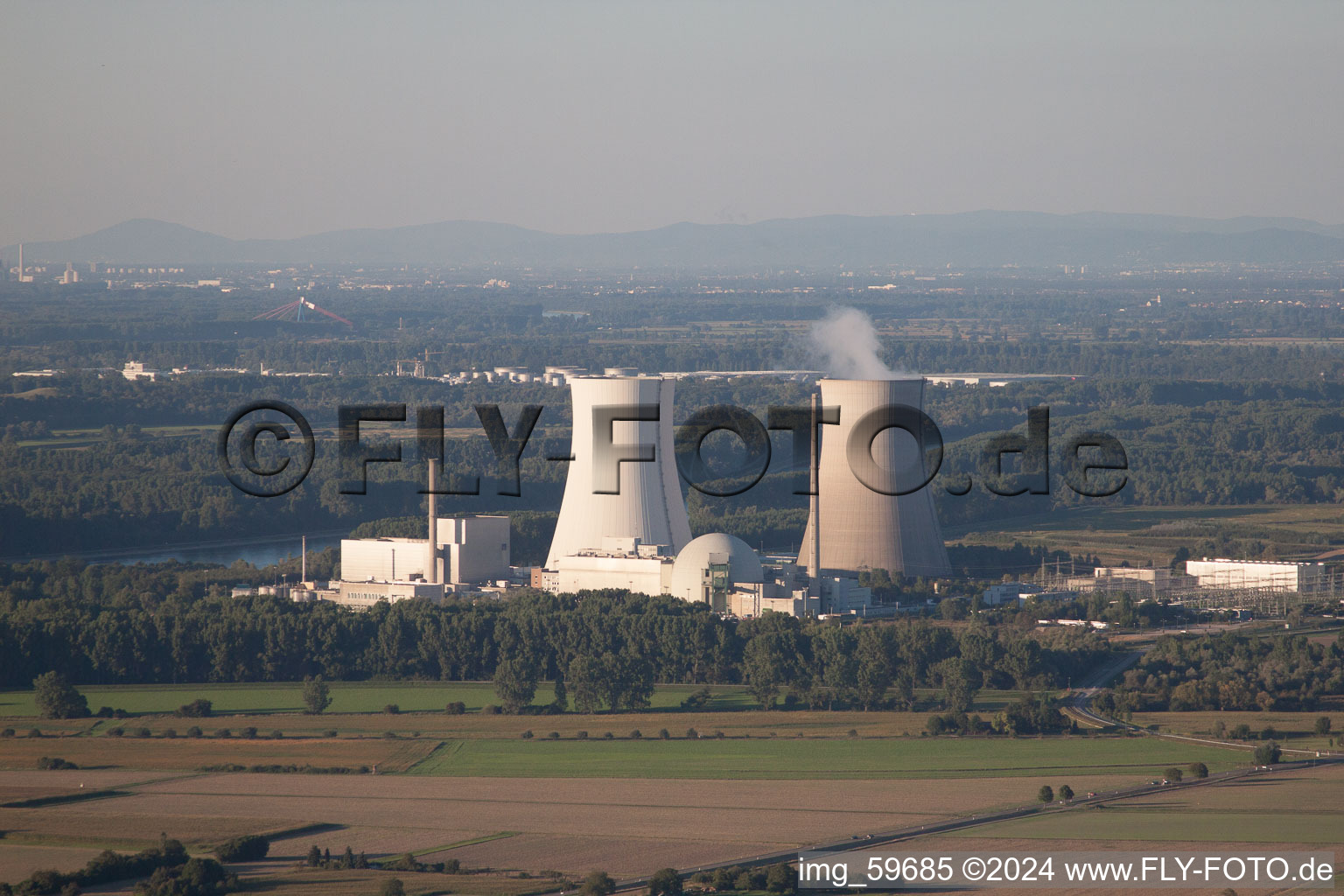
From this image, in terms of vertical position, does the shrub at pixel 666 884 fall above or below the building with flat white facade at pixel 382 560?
below

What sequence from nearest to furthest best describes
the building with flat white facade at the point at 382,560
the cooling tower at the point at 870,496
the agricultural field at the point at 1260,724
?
the agricultural field at the point at 1260,724 → the cooling tower at the point at 870,496 → the building with flat white facade at the point at 382,560

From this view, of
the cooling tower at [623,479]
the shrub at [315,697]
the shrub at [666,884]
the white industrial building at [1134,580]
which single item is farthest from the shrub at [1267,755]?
the white industrial building at [1134,580]

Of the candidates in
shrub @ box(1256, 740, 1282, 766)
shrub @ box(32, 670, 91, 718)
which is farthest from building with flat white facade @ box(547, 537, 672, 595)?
shrub @ box(1256, 740, 1282, 766)

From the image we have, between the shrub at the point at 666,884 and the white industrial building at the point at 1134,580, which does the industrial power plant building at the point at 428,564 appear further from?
the shrub at the point at 666,884

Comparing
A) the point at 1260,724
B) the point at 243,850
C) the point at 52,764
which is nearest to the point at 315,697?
the point at 52,764

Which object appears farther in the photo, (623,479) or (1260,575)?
(1260,575)

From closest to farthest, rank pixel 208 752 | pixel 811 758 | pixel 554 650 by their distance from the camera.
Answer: pixel 811 758
pixel 208 752
pixel 554 650

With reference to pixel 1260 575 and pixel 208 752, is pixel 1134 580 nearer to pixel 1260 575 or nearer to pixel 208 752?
pixel 1260 575

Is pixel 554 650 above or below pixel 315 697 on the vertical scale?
above
